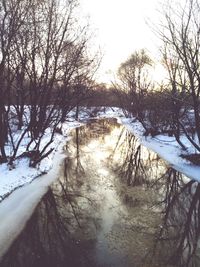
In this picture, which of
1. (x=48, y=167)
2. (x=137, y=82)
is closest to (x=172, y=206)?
(x=48, y=167)

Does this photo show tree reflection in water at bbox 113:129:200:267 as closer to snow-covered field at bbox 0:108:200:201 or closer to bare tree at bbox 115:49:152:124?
snow-covered field at bbox 0:108:200:201

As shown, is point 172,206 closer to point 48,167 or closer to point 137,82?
point 48,167

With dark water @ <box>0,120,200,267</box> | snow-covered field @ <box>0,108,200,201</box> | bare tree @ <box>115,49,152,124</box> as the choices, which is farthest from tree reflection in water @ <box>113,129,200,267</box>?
bare tree @ <box>115,49,152,124</box>

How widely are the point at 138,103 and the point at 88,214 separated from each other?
79.3 ft

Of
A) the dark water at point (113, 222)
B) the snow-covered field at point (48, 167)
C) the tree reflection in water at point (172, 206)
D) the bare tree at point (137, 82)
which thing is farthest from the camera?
the bare tree at point (137, 82)

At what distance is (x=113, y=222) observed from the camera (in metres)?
9.23

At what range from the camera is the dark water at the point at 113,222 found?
7.21 metres

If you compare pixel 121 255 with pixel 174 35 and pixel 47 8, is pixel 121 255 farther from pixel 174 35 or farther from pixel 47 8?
pixel 47 8

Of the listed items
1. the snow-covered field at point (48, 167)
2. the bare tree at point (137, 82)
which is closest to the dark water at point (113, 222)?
the snow-covered field at point (48, 167)

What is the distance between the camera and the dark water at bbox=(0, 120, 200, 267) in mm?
7207

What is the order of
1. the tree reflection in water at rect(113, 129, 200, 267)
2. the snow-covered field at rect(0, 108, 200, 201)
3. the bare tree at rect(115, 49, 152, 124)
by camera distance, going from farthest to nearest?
the bare tree at rect(115, 49, 152, 124), the snow-covered field at rect(0, 108, 200, 201), the tree reflection in water at rect(113, 129, 200, 267)

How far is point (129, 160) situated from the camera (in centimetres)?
1862

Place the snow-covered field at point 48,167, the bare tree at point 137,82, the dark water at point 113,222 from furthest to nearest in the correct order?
the bare tree at point 137,82 < the snow-covered field at point 48,167 < the dark water at point 113,222

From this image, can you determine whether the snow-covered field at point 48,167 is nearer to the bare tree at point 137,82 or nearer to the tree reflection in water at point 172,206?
the tree reflection in water at point 172,206
